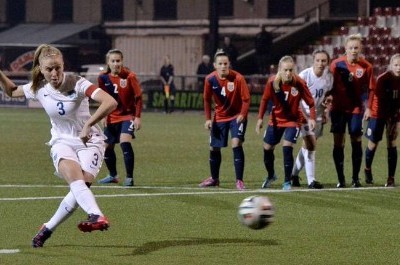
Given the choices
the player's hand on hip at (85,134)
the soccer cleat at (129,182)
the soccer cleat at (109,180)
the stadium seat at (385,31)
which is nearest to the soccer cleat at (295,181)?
the soccer cleat at (129,182)

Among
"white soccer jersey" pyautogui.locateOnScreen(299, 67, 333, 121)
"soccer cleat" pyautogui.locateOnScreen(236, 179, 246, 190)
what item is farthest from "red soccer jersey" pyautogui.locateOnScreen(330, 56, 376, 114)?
"soccer cleat" pyautogui.locateOnScreen(236, 179, 246, 190)

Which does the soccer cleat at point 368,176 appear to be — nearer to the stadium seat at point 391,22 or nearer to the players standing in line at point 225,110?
the players standing in line at point 225,110

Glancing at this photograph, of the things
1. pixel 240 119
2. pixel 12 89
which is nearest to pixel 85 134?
pixel 12 89

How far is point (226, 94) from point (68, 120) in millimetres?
6046

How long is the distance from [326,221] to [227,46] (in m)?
32.3

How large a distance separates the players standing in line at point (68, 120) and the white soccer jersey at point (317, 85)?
635 cm

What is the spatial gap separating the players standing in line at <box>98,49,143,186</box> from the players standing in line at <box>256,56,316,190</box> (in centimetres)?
188

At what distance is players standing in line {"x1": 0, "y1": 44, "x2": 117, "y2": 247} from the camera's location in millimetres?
11359

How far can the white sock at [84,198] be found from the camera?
36.4 feet

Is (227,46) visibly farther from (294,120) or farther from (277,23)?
(294,120)

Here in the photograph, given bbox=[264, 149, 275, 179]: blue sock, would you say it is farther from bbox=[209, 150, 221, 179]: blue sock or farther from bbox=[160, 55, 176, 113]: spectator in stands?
bbox=[160, 55, 176, 113]: spectator in stands

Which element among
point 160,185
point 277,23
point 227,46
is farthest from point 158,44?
point 160,185

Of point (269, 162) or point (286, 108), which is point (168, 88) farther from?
point (286, 108)

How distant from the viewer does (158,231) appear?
1280 cm
